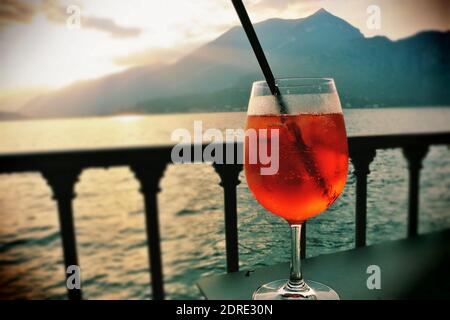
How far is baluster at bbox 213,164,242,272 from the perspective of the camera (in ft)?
5.43

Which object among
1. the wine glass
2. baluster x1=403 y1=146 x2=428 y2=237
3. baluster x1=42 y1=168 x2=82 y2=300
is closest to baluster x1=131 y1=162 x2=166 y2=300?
baluster x1=42 y1=168 x2=82 y2=300

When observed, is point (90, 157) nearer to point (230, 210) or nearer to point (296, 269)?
point (230, 210)

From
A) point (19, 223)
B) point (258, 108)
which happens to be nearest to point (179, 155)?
point (258, 108)

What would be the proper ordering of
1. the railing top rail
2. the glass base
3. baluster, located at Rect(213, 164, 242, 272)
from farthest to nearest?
baluster, located at Rect(213, 164, 242, 272) < the railing top rail < the glass base

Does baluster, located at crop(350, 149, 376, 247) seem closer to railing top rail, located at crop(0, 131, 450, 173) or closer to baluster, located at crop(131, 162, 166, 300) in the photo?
railing top rail, located at crop(0, 131, 450, 173)

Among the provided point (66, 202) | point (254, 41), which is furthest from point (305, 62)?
point (66, 202)

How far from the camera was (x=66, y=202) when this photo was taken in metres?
1.64

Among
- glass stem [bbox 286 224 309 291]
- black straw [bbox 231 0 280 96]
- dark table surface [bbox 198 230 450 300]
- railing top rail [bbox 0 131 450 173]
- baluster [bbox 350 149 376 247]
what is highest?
black straw [bbox 231 0 280 96]

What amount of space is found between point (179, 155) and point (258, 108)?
820 mm

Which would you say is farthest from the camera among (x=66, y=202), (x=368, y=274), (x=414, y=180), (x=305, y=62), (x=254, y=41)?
(x=414, y=180)

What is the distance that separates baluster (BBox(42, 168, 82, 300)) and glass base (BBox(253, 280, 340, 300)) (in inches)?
44.2

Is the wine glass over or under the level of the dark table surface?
over

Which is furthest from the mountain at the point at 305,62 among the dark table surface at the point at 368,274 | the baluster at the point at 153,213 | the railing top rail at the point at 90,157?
the dark table surface at the point at 368,274

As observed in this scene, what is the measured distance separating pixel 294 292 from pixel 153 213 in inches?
40.6
